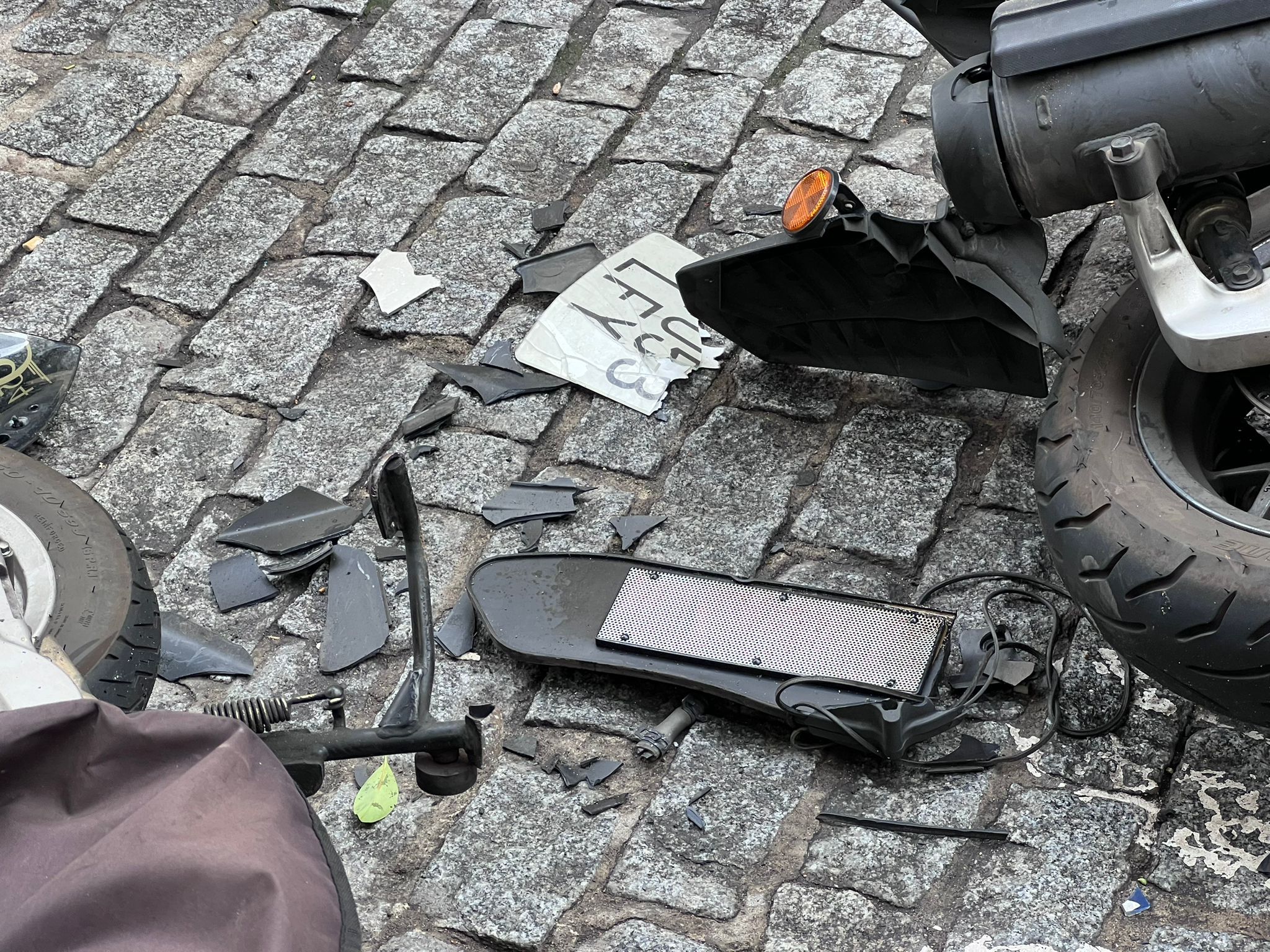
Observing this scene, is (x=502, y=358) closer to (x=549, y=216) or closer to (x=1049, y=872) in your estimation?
(x=549, y=216)

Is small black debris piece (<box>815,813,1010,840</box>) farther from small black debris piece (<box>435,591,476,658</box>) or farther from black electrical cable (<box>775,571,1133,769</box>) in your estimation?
small black debris piece (<box>435,591,476,658</box>)

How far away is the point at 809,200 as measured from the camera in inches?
118

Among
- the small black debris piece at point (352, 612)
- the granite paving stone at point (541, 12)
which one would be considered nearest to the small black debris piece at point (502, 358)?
the small black debris piece at point (352, 612)

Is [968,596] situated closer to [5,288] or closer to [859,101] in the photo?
[859,101]

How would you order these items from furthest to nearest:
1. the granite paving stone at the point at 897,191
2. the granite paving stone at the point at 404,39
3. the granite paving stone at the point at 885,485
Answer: the granite paving stone at the point at 404,39 < the granite paving stone at the point at 897,191 < the granite paving stone at the point at 885,485

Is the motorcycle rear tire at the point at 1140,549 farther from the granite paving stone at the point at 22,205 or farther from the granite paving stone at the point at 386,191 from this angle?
the granite paving stone at the point at 22,205

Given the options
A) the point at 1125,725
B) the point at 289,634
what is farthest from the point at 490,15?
the point at 1125,725

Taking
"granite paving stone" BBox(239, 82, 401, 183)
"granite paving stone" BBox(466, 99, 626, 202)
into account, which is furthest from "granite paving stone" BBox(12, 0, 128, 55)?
"granite paving stone" BBox(466, 99, 626, 202)

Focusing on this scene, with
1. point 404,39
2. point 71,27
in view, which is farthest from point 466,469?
point 71,27

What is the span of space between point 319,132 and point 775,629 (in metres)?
2.30

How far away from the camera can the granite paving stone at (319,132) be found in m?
4.09

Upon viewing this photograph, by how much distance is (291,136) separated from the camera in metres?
4.19

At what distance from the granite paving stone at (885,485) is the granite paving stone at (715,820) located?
53 cm

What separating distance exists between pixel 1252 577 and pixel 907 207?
5.75 ft
